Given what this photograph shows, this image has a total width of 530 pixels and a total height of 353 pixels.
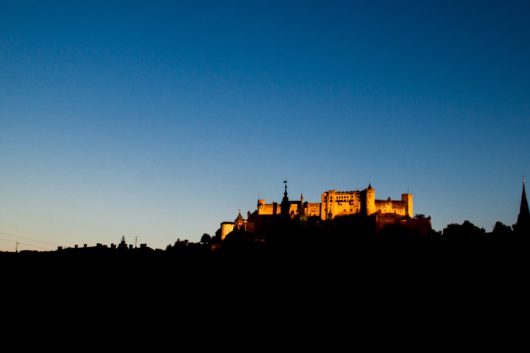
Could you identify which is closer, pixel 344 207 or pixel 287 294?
pixel 287 294

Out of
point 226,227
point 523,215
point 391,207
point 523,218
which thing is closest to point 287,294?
point 523,218

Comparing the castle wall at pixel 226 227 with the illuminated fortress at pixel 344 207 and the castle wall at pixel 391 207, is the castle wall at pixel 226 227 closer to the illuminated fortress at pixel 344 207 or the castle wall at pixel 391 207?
the illuminated fortress at pixel 344 207

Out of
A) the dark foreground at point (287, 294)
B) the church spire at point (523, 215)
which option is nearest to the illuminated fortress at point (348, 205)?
the dark foreground at point (287, 294)

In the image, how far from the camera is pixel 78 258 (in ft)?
370

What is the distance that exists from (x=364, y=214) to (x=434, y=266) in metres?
73.0

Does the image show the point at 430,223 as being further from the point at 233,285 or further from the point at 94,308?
the point at 94,308

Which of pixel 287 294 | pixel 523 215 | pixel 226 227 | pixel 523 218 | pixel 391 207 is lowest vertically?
pixel 287 294

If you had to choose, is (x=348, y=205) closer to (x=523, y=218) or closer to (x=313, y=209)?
(x=313, y=209)

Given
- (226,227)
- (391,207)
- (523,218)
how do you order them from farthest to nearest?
(391,207), (226,227), (523,218)

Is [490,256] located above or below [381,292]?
above

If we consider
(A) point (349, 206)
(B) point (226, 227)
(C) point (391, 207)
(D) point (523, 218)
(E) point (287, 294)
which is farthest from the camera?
(A) point (349, 206)

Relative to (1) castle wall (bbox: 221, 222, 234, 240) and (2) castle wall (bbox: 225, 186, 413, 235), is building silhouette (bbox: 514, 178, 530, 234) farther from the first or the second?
(1) castle wall (bbox: 221, 222, 234, 240)

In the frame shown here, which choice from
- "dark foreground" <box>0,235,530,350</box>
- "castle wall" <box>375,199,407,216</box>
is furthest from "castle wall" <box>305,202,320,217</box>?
"dark foreground" <box>0,235,530,350</box>

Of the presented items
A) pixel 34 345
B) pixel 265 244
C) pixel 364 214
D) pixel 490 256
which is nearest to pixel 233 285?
pixel 265 244
